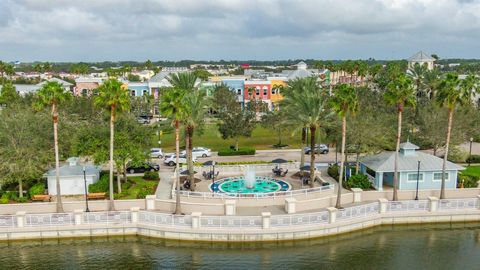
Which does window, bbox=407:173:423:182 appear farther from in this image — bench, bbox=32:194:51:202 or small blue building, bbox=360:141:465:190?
bench, bbox=32:194:51:202

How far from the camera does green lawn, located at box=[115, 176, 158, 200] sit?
35094mm

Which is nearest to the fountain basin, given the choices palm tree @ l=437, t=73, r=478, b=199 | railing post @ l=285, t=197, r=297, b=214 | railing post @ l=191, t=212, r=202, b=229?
railing post @ l=285, t=197, r=297, b=214

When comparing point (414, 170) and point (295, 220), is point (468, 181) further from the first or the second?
point (295, 220)

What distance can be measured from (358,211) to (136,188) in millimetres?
18491

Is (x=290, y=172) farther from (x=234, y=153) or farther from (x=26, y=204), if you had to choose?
(x=26, y=204)

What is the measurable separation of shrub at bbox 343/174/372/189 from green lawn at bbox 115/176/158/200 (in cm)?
1644

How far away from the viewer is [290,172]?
43.7 m

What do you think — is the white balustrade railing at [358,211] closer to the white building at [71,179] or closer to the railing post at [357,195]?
the railing post at [357,195]

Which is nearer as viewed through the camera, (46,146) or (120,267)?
(120,267)

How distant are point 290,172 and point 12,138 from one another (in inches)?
978

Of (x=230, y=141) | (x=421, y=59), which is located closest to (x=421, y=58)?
(x=421, y=59)

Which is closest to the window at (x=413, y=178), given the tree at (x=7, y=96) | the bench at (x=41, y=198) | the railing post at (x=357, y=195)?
the railing post at (x=357, y=195)

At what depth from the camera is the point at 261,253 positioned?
27.2 meters

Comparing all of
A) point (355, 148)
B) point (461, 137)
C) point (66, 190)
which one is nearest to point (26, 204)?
point (66, 190)
